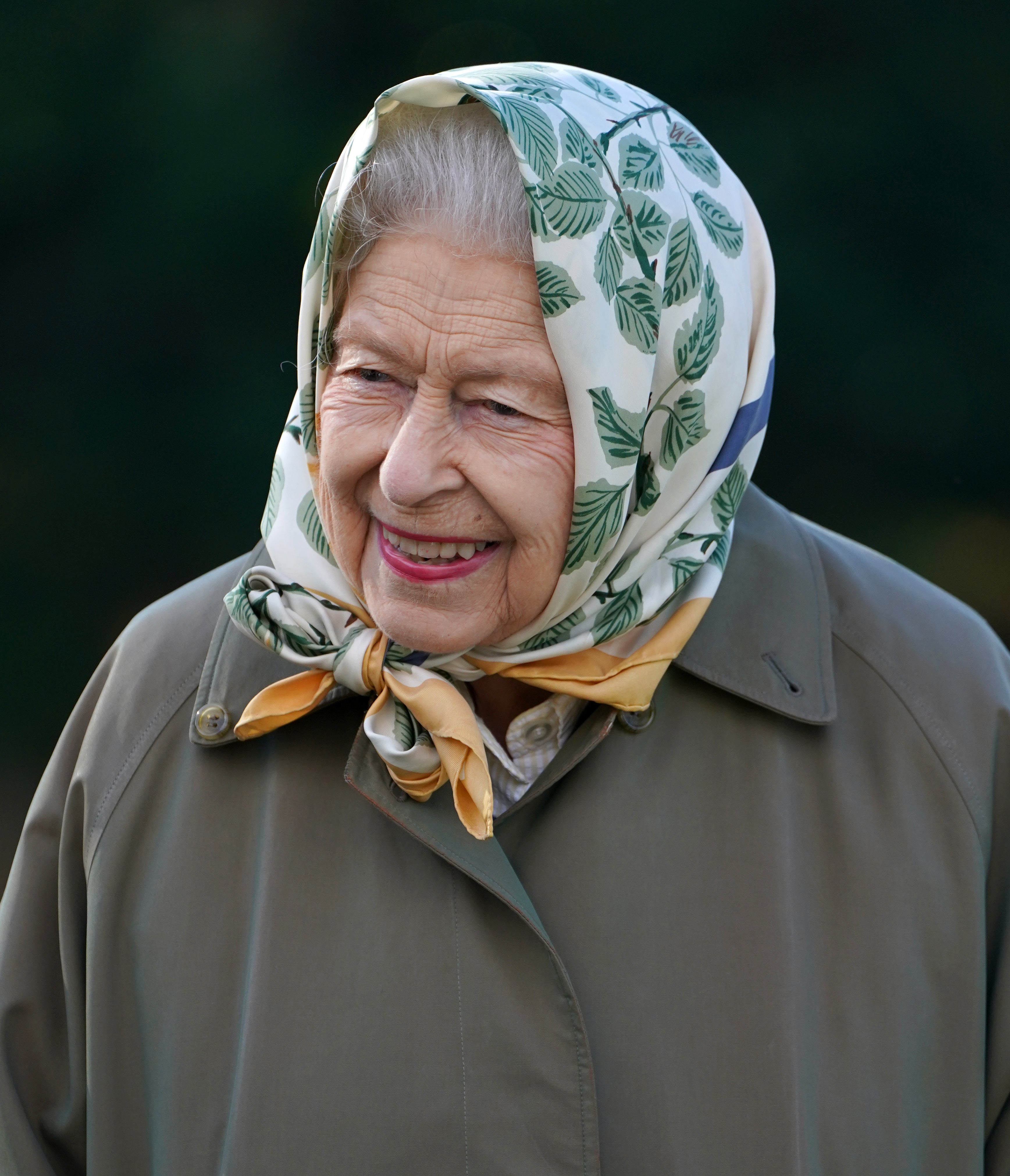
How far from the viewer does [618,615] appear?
1.72m

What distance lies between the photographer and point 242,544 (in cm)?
404

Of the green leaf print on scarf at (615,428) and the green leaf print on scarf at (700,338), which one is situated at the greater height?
the green leaf print on scarf at (700,338)

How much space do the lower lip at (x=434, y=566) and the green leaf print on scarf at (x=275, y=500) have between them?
0.87ft

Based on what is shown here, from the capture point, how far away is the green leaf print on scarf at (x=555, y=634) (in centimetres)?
171

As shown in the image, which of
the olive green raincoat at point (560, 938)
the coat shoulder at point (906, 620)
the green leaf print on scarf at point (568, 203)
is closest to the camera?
the green leaf print on scarf at point (568, 203)

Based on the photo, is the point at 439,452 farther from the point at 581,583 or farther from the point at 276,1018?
the point at 276,1018

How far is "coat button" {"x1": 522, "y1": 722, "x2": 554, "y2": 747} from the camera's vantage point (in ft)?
5.86

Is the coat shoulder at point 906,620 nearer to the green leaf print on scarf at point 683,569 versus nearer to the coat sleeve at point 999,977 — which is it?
the coat sleeve at point 999,977

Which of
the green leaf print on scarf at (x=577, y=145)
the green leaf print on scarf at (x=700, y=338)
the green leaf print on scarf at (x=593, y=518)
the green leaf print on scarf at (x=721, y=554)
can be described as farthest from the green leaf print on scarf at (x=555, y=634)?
the green leaf print on scarf at (x=577, y=145)

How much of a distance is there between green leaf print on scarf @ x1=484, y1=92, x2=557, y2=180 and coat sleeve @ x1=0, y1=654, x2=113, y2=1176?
1.06m

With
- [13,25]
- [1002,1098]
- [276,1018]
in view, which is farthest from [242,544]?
[1002,1098]

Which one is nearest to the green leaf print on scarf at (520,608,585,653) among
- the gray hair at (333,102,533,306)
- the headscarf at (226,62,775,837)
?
the headscarf at (226,62,775,837)

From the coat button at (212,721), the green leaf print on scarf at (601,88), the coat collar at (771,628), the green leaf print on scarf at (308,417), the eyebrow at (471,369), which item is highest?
the green leaf print on scarf at (601,88)

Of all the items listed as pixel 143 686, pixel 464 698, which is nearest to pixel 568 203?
pixel 464 698
